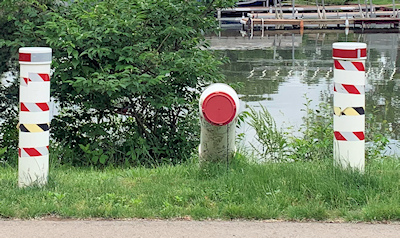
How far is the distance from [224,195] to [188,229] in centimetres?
84

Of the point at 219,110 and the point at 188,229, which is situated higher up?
the point at 219,110

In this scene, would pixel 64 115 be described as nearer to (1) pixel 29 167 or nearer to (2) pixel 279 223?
(1) pixel 29 167

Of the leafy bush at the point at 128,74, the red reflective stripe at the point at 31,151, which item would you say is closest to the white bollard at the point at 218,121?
the red reflective stripe at the point at 31,151

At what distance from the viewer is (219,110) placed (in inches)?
239

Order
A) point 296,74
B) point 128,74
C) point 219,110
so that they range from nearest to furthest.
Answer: point 219,110
point 128,74
point 296,74

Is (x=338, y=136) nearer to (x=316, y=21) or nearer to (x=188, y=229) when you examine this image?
(x=188, y=229)

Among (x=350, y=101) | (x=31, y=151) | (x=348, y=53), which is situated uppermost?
(x=348, y=53)

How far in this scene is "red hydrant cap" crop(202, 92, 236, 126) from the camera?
6.03m

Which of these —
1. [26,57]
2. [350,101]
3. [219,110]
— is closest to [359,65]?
[350,101]

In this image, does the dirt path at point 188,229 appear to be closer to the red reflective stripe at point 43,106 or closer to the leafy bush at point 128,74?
the red reflective stripe at point 43,106

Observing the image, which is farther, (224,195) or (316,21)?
(316,21)

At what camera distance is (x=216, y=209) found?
5.32 metres

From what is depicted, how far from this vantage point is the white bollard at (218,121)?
6039 millimetres

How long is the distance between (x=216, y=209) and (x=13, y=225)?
165 centimetres
